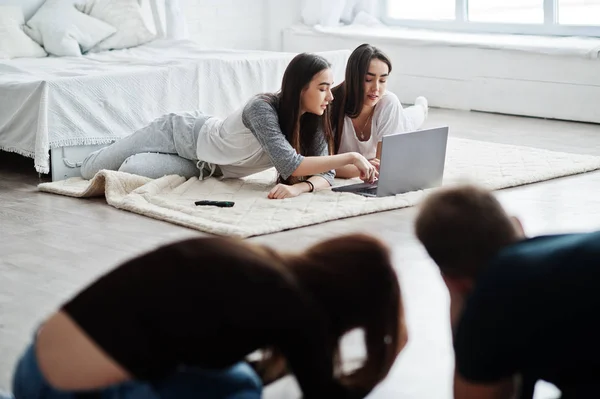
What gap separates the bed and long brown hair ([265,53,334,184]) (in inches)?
35.4

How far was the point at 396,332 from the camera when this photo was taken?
4.46 ft

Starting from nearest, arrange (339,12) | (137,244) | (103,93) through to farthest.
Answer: (137,244) < (103,93) < (339,12)

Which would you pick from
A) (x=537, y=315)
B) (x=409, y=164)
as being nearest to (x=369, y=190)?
(x=409, y=164)

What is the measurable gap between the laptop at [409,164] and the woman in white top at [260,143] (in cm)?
7

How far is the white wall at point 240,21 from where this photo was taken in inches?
253

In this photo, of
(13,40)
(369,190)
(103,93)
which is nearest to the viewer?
(369,190)

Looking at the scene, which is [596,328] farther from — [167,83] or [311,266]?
[167,83]

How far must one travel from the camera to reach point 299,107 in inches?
132

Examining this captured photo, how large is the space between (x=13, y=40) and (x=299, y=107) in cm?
224

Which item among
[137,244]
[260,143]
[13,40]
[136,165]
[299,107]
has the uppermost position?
[13,40]

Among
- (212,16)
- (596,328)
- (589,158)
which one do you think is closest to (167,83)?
(589,158)

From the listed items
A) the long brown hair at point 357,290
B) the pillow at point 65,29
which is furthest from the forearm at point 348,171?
the long brown hair at point 357,290

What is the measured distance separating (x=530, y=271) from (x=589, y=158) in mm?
2973

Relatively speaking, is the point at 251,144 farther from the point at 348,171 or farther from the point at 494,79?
the point at 494,79
